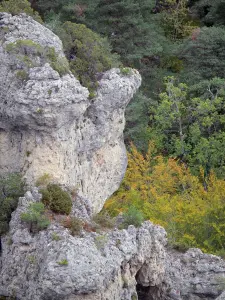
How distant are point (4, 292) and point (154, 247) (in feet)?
15.0

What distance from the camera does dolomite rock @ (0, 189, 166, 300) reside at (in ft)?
45.8

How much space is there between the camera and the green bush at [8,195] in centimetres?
1694

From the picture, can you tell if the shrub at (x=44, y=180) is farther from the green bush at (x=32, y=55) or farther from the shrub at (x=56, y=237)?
the shrub at (x=56, y=237)

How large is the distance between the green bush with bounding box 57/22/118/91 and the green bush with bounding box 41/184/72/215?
4767mm

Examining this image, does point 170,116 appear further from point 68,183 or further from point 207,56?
point 68,183

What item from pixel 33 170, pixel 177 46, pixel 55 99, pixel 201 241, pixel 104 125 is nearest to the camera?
pixel 55 99

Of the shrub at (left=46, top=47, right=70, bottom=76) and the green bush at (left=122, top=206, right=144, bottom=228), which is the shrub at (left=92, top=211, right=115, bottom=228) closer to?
the green bush at (left=122, top=206, right=144, bottom=228)

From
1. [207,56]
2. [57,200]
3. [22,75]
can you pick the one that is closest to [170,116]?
[207,56]

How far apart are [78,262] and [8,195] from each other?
14.8 feet

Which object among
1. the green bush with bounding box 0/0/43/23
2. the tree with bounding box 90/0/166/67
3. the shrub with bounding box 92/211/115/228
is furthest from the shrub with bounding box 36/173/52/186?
the tree with bounding box 90/0/166/67

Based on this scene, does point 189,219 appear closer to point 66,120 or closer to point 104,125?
point 104,125

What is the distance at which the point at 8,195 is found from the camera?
1762cm

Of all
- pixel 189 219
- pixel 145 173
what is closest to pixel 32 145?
pixel 189 219

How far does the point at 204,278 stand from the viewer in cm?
1800
